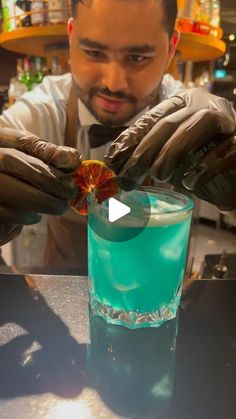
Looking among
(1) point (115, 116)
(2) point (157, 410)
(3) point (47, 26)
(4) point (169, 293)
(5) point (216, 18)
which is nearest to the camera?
(2) point (157, 410)

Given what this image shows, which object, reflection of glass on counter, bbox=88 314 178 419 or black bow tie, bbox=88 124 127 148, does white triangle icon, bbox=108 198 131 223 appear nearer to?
reflection of glass on counter, bbox=88 314 178 419

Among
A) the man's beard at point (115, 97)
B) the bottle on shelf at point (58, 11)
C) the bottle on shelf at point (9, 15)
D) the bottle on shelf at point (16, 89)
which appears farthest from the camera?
the bottle on shelf at point (16, 89)

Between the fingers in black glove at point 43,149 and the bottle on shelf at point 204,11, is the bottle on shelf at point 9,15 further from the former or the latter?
the fingers in black glove at point 43,149

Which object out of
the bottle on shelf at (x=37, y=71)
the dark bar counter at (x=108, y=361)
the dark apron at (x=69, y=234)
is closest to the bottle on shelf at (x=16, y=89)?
the bottle on shelf at (x=37, y=71)

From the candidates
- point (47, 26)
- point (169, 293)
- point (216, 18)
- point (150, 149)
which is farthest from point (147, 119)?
point (216, 18)

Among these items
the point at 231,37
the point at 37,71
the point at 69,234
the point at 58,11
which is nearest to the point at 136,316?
the point at 69,234

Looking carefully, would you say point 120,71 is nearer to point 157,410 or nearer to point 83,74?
point 83,74

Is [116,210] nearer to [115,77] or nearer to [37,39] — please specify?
[115,77]

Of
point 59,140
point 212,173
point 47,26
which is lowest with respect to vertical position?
point 59,140

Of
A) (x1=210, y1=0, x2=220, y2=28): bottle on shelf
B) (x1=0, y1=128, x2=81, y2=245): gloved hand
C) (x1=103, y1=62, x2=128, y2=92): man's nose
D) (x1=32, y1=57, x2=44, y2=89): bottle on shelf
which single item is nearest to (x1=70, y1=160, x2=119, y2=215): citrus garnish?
(x1=0, y1=128, x2=81, y2=245): gloved hand
